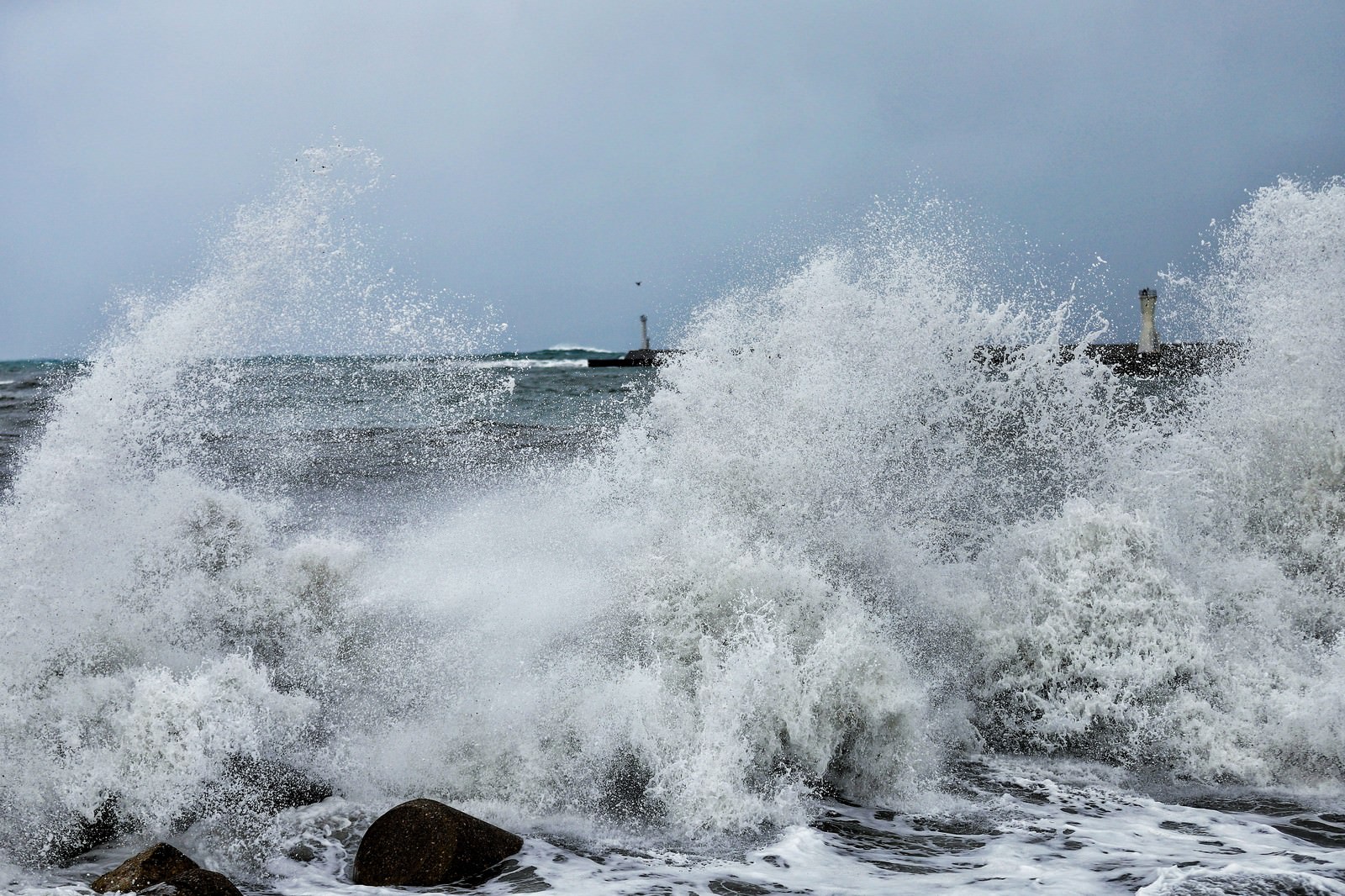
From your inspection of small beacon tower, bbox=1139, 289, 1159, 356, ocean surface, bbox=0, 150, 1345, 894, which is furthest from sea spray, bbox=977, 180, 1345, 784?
small beacon tower, bbox=1139, 289, 1159, 356

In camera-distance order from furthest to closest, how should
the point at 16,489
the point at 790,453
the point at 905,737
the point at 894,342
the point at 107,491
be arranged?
the point at 894,342
the point at 790,453
the point at 107,491
the point at 16,489
the point at 905,737

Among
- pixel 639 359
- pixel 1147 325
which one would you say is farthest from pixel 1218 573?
pixel 639 359

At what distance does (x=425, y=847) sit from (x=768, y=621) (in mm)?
1875

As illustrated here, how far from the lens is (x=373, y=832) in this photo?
328 centimetres

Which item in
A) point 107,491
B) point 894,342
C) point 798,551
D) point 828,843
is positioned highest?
point 894,342

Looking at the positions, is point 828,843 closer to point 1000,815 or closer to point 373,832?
point 1000,815

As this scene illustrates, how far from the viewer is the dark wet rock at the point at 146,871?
9.57 ft

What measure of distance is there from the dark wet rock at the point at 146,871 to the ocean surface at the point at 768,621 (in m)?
0.19

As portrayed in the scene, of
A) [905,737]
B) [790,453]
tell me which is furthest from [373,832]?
[790,453]

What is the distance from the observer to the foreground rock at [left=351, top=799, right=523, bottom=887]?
3.16m

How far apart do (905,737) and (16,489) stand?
4.33 m

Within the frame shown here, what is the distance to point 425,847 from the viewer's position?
10.5 ft

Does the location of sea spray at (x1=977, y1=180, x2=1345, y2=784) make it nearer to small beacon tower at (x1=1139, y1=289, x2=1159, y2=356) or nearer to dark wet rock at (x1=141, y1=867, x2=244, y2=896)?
dark wet rock at (x1=141, y1=867, x2=244, y2=896)

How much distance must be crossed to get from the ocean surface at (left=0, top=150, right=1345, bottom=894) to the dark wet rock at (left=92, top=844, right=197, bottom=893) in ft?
0.64
